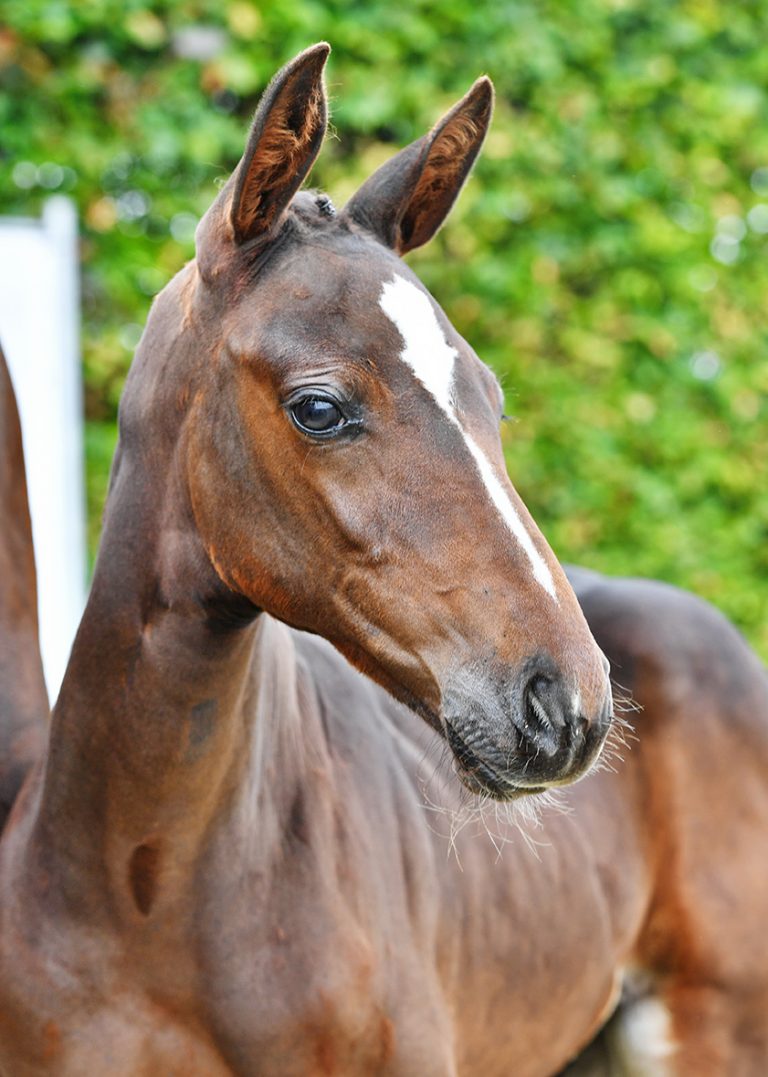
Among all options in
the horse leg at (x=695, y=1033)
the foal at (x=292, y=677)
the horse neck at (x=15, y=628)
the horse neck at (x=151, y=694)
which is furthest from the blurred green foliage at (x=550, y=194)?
the horse neck at (x=151, y=694)

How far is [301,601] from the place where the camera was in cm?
183

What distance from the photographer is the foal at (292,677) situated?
170 centimetres

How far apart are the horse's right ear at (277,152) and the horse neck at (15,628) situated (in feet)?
2.73

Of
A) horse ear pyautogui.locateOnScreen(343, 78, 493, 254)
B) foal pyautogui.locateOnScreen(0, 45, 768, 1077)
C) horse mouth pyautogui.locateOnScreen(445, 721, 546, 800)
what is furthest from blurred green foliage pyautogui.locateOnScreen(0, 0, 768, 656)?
horse mouth pyautogui.locateOnScreen(445, 721, 546, 800)

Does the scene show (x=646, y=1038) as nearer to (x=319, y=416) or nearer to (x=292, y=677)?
(x=292, y=677)

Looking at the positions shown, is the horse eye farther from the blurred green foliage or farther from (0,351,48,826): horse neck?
the blurred green foliage

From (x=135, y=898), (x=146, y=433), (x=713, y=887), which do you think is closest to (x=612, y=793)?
(x=713, y=887)

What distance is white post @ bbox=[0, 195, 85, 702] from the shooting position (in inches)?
163

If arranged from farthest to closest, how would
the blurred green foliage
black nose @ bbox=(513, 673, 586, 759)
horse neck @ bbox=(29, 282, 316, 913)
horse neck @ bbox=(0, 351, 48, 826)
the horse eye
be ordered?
the blurred green foliage, horse neck @ bbox=(0, 351, 48, 826), horse neck @ bbox=(29, 282, 316, 913), the horse eye, black nose @ bbox=(513, 673, 586, 759)

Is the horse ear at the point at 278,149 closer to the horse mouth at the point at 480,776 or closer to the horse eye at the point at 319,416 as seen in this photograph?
the horse eye at the point at 319,416

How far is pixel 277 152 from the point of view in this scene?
5.90ft

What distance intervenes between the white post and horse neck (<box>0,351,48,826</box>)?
1.55 m

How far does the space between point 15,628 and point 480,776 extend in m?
1.12

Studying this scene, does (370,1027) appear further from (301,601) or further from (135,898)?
(301,601)
